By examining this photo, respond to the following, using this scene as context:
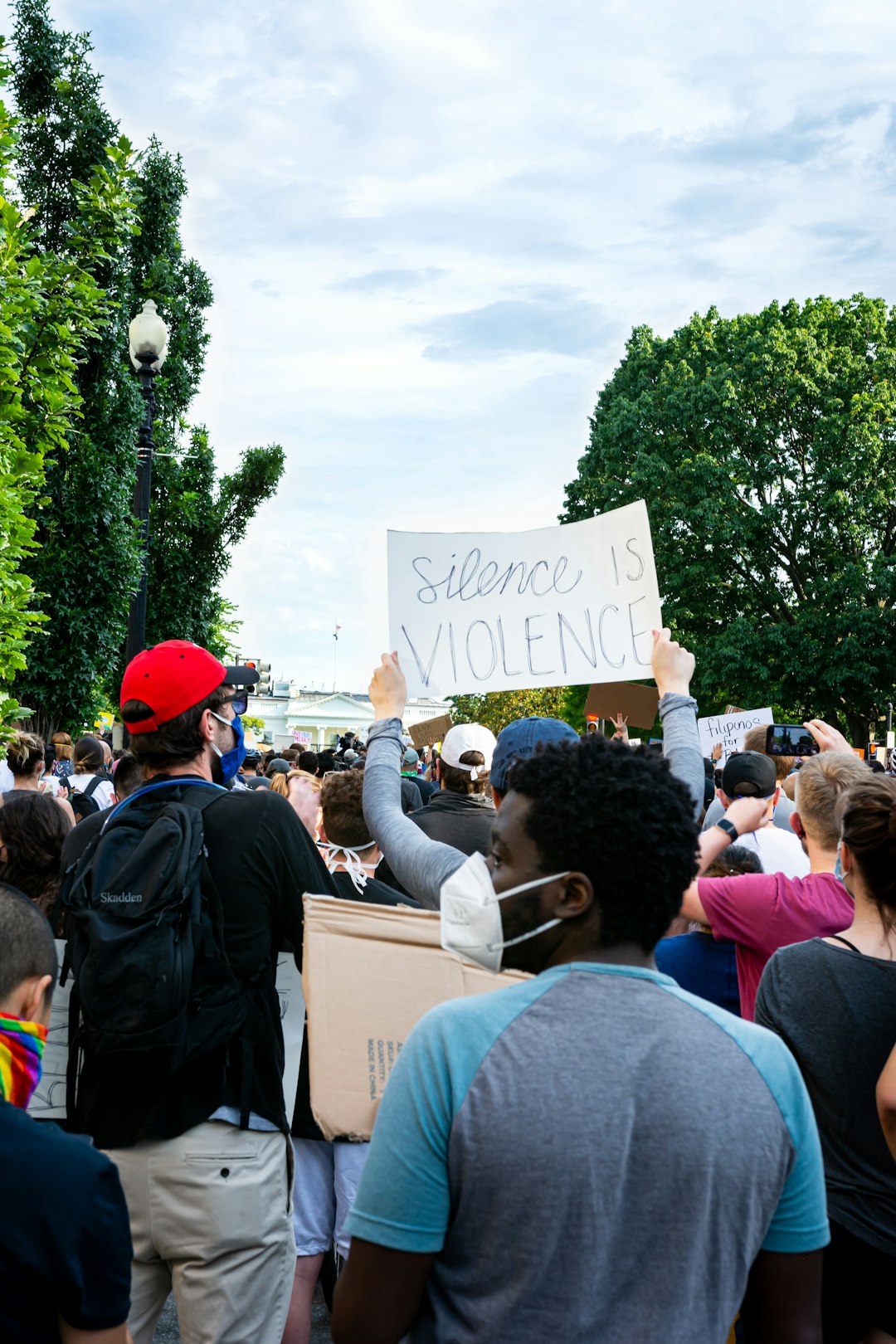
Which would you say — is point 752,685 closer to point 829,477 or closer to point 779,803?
point 829,477

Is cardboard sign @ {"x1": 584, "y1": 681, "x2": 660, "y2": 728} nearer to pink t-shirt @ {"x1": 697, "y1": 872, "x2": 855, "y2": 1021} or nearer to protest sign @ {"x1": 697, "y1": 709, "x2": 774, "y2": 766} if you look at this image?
protest sign @ {"x1": 697, "y1": 709, "x2": 774, "y2": 766}

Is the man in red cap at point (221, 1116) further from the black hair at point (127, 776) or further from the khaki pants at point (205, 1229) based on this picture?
the black hair at point (127, 776)

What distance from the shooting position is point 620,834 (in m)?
1.64

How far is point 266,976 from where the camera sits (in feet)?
8.69

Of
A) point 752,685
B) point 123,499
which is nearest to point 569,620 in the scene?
point 123,499

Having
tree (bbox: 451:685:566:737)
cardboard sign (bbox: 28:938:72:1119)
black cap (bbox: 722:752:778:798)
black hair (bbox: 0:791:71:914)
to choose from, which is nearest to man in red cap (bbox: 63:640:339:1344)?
cardboard sign (bbox: 28:938:72:1119)

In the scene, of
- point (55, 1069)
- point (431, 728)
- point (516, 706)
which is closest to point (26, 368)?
point (431, 728)

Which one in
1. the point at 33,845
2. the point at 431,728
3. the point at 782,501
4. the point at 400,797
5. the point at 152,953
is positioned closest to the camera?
the point at 152,953

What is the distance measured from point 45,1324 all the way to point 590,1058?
0.88m

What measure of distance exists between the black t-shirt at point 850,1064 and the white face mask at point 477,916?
1186 millimetres

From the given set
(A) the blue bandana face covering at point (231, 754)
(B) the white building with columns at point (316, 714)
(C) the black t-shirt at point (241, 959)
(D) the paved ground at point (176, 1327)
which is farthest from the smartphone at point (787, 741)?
(B) the white building with columns at point (316, 714)

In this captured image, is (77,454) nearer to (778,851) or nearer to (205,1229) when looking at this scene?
(778,851)

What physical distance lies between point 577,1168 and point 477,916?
387 millimetres

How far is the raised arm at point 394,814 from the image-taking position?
2527 millimetres
